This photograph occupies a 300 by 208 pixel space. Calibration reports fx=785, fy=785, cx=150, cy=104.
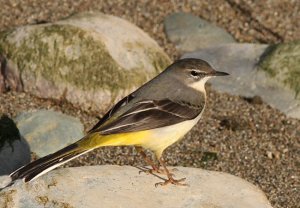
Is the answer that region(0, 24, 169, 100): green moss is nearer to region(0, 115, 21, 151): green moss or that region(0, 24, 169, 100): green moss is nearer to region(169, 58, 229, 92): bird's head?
region(0, 115, 21, 151): green moss

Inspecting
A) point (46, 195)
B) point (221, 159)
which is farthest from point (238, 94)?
point (46, 195)

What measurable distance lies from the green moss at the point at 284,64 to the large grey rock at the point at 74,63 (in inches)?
65.6

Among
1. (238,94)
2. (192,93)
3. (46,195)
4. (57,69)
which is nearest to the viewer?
(46,195)

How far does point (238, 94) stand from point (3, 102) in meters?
3.40

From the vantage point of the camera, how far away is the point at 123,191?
753cm

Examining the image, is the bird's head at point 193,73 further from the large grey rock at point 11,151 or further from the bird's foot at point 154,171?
the large grey rock at point 11,151

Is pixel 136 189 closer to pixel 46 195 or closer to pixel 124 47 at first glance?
pixel 46 195

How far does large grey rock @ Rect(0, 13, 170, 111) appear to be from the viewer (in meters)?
10.8

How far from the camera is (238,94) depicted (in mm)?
11555

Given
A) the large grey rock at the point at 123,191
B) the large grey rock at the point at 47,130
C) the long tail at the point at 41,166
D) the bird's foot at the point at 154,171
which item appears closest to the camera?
the long tail at the point at 41,166

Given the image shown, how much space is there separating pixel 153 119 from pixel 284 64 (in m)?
4.16

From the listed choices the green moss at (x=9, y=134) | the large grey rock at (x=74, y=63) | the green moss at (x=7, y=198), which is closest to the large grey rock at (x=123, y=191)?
the green moss at (x=7, y=198)

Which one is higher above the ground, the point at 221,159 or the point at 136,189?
the point at 136,189

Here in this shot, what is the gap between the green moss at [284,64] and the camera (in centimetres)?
1135
